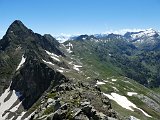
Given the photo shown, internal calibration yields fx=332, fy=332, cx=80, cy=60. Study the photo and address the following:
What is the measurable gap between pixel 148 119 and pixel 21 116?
6178 centimetres

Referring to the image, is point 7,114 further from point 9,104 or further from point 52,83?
point 52,83

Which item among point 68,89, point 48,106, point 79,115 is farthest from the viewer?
point 68,89

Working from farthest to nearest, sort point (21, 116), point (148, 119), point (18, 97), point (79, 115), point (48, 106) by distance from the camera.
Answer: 1. point (18, 97)
2. point (21, 116)
3. point (148, 119)
4. point (48, 106)
5. point (79, 115)

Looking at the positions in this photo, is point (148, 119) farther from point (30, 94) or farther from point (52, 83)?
point (30, 94)

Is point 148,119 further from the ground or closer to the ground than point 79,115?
closer to the ground

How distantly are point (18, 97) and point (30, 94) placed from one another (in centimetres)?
1138

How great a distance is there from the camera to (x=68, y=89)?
7956 centimetres

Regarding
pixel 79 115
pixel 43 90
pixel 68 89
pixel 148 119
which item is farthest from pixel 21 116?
pixel 79 115

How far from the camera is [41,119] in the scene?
55344 millimetres

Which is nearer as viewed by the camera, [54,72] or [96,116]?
[96,116]

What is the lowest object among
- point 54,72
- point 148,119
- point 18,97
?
point 148,119

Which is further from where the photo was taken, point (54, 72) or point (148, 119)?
point (54, 72)

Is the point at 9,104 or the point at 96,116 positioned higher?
the point at 96,116

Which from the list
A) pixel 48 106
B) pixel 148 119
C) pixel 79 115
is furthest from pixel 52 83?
pixel 79 115
